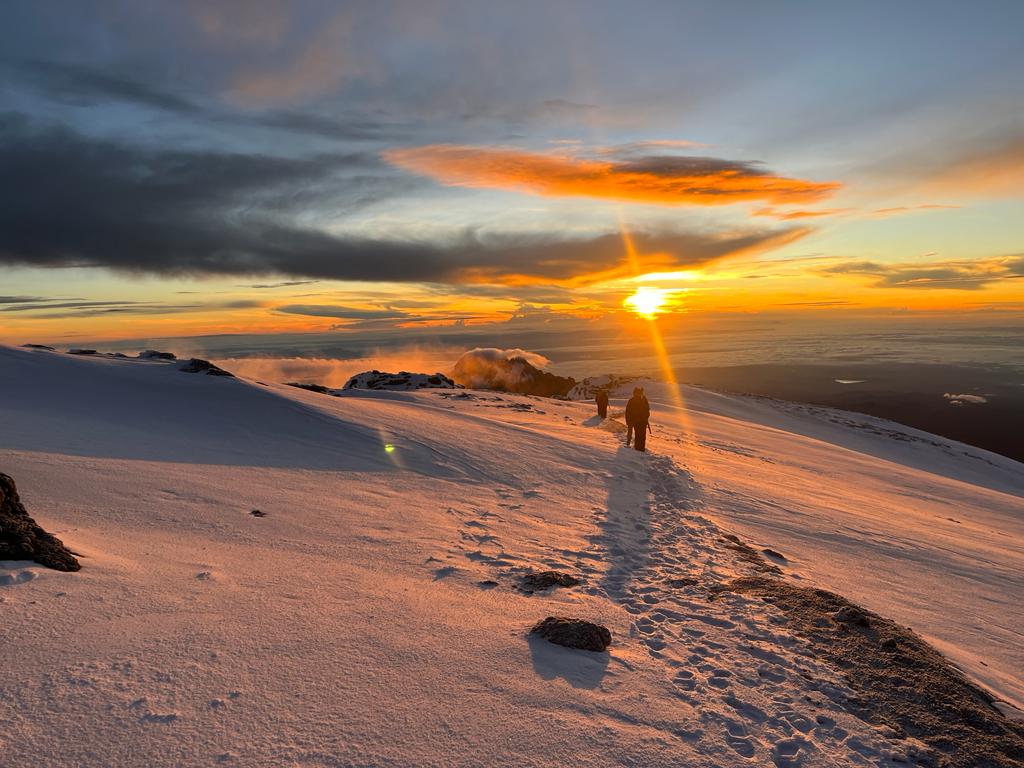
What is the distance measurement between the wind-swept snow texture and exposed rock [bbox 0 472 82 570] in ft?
0.54

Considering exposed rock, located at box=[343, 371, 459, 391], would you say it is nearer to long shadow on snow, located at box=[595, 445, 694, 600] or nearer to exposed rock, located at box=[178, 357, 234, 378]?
exposed rock, located at box=[178, 357, 234, 378]

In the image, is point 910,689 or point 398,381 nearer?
point 910,689

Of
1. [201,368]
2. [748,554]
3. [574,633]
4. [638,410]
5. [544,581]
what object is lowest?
[748,554]

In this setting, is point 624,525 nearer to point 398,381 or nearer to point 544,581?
point 544,581

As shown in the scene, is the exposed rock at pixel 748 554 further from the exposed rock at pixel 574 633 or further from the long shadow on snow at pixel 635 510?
the exposed rock at pixel 574 633

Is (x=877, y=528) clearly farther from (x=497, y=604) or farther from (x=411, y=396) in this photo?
(x=411, y=396)

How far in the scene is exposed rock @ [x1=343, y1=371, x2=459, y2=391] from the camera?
3656 centimetres

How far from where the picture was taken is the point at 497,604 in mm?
6406

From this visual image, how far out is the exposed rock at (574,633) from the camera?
18.1 ft

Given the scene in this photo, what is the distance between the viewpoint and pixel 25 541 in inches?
208

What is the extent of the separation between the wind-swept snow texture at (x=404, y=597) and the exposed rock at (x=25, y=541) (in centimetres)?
17

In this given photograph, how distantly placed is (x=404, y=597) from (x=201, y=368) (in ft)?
53.6

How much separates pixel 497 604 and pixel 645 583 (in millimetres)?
2570

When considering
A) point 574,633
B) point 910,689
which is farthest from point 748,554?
point 574,633
